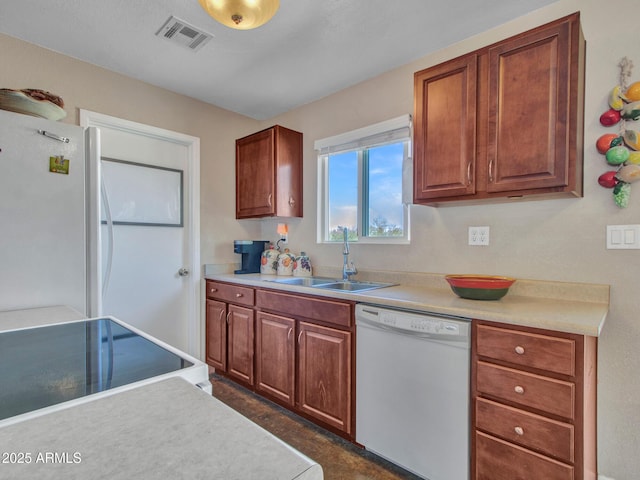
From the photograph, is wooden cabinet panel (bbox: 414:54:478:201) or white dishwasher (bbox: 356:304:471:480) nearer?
white dishwasher (bbox: 356:304:471:480)

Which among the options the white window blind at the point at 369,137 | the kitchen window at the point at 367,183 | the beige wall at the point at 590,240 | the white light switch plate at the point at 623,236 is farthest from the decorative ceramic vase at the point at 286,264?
the white light switch plate at the point at 623,236

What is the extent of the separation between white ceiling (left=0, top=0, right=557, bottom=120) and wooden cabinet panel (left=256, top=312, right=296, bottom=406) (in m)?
1.81

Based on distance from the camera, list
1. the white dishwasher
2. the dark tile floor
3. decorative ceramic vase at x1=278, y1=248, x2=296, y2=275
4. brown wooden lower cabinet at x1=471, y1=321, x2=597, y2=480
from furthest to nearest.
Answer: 1. decorative ceramic vase at x1=278, y1=248, x2=296, y2=275
2. the dark tile floor
3. the white dishwasher
4. brown wooden lower cabinet at x1=471, y1=321, x2=597, y2=480

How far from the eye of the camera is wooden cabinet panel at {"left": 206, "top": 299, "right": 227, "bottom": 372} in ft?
9.26

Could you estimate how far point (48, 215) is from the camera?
159cm

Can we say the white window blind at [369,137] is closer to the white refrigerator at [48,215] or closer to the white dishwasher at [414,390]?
the white dishwasher at [414,390]

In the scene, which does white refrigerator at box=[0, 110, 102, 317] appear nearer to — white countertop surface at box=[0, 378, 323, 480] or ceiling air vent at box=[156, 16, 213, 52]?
ceiling air vent at box=[156, 16, 213, 52]

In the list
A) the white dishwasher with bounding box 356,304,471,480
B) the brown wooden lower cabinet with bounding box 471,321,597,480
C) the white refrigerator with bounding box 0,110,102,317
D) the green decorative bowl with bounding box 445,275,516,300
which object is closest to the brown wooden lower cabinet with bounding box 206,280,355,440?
the white dishwasher with bounding box 356,304,471,480

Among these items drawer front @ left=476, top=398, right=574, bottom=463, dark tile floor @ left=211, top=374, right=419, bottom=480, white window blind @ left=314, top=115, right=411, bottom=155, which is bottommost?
dark tile floor @ left=211, top=374, right=419, bottom=480

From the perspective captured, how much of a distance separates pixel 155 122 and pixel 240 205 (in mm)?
992

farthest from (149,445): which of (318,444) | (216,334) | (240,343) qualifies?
(216,334)

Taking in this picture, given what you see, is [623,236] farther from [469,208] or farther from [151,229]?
[151,229]

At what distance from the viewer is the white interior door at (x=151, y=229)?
254 cm

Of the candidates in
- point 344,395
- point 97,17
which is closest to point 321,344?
point 344,395
